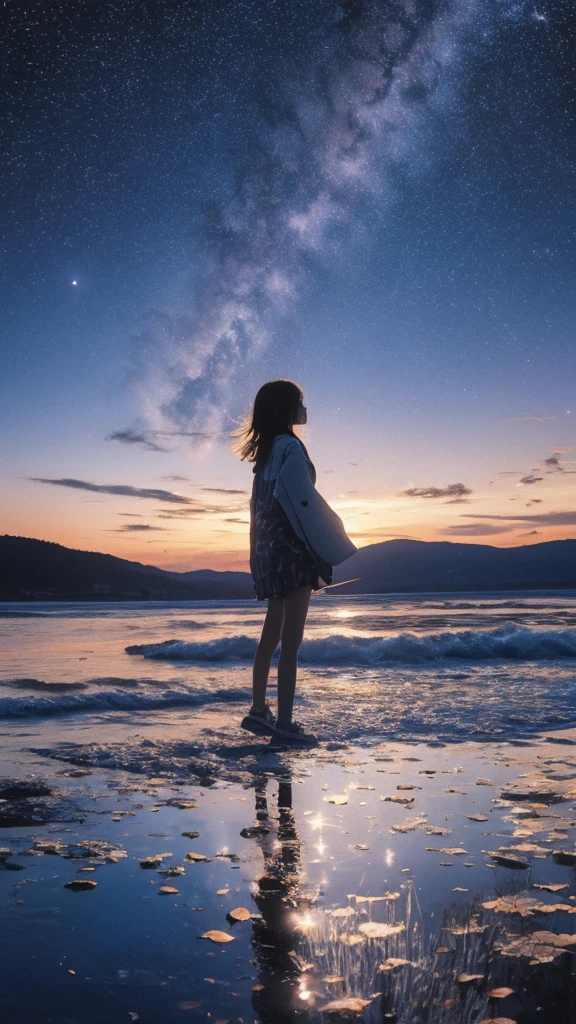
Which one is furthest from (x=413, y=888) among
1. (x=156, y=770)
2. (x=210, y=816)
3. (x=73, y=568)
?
(x=73, y=568)

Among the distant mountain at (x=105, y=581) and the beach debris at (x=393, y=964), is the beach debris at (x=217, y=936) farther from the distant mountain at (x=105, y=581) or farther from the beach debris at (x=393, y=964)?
the distant mountain at (x=105, y=581)

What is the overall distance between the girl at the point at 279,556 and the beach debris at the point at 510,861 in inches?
82.8

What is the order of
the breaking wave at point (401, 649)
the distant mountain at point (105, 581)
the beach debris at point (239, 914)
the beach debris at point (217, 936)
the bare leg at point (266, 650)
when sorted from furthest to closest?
the distant mountain at point (105, 581)
the breaking wave at point (401, 649)
the bare leg at point (266, 650)
the beach debris at point (239, 914)
the beach debris at point (217, 936)

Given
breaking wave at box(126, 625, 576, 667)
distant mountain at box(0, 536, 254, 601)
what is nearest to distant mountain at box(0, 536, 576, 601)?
distant mountain at box(0, 536, 254, 601)

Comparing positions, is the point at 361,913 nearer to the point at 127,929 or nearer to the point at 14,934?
the point at 127,929

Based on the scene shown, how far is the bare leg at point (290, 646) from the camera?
408cm

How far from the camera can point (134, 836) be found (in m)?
2.20

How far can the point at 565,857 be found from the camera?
1.99 m

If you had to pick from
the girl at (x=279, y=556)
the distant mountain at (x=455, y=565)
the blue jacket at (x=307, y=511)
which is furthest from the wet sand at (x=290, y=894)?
the distant mountain at (x=455, y=565)

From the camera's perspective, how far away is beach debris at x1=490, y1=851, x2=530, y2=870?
1.91 metres

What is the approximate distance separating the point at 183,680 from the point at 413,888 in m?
5.08

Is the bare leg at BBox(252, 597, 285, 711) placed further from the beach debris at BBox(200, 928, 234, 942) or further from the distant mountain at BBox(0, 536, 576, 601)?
the distant mountain at BBox(0, 536, 576, 601)

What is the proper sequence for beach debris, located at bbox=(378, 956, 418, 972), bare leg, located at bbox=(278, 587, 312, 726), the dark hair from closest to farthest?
beach debris, located at bbox=(378, 956, 418, 972), bare leg, located at bbox=(278, 587, 312, 726), the dark hair

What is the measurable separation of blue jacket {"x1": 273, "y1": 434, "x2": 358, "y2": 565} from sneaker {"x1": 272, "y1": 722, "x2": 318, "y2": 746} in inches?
39.7
